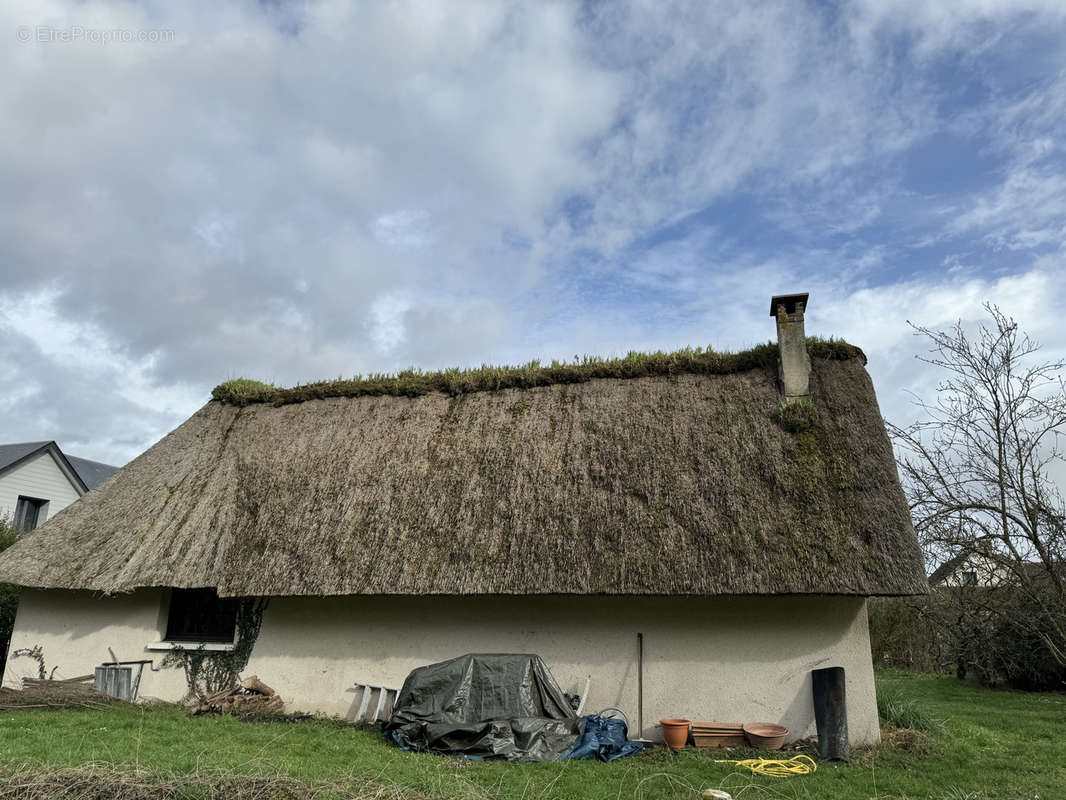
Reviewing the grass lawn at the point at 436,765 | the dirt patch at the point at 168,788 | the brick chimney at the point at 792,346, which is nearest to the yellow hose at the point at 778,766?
the grass lawn at the point at 436,765

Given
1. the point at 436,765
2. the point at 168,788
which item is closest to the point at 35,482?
the point at 436,765

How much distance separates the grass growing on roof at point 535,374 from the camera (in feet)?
38.0

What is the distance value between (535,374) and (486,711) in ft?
19.6

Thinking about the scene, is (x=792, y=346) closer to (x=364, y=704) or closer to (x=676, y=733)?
(x=676, y=733)

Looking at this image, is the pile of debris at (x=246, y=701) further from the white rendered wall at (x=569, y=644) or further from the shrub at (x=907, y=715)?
the shrub at (x=907, y=715)

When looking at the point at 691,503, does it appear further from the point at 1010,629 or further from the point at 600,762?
the point at 1010,629

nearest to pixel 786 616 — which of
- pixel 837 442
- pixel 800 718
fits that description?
pixel 800 718

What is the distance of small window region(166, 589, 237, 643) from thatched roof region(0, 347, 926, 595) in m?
0.94

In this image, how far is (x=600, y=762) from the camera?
7570mm

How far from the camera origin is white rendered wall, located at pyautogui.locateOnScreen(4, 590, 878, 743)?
866cm

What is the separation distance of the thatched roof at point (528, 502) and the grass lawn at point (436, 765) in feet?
6.03

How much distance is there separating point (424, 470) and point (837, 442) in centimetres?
618

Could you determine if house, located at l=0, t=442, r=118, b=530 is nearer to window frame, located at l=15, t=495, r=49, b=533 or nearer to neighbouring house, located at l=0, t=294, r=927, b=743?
window frame, located at l=15, t=495, r=49, b=533

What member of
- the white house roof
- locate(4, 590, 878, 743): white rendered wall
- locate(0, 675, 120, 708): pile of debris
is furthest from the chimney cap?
the white house roof
